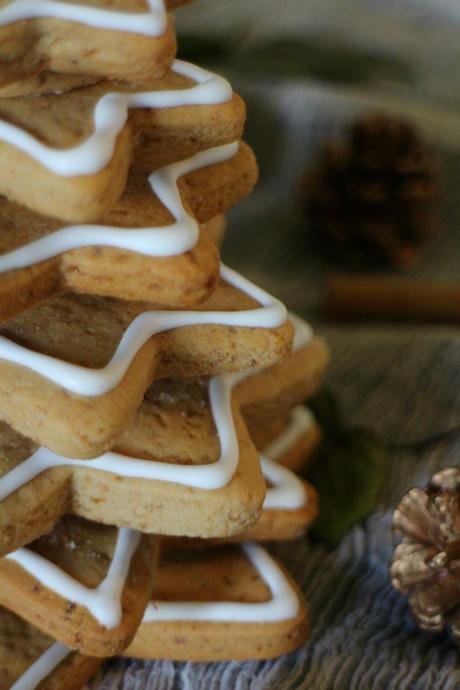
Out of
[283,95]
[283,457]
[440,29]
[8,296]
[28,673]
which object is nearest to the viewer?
[8,296]

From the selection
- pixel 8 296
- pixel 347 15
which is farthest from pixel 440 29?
pixel 8 296

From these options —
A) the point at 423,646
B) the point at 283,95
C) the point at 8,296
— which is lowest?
the point at 423,646

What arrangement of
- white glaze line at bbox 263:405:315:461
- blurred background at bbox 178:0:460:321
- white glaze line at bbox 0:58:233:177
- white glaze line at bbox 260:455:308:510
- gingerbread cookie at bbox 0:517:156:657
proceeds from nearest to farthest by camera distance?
white glaze line at bbox 0:58:233:177 → gingerbread cookie at bbox 0:517:156:657 → white glaze line at bbox 260:455:308:510 → white glaze line at bbox 263:405:315:461 → blurred background at bbox 178:0:460:321

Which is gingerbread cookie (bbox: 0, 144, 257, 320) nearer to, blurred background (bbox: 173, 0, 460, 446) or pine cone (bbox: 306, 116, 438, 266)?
blurred background (bbox: 173, 0, 460, 446)

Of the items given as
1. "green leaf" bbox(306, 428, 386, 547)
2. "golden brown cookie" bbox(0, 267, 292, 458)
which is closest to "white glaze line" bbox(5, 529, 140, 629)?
"golden brown cookie" bbox(0, 267, 292, 458)

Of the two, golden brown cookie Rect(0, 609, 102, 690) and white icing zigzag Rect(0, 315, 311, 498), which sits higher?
white icing zigzag Rect(0, 315, 311, 498)

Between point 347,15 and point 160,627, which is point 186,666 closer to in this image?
point 160,627

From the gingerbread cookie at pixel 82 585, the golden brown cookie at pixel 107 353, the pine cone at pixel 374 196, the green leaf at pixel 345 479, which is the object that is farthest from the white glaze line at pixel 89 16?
the pine cone at pixel 374 196
